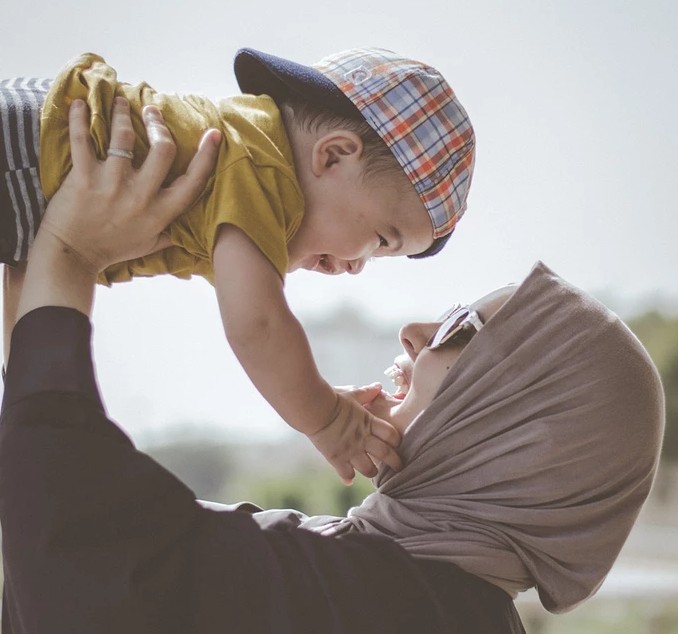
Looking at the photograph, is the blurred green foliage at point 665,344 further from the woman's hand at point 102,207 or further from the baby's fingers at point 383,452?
the woman's hand at point 102,207

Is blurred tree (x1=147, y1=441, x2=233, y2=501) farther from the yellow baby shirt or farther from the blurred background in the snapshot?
the yellow baby shirt

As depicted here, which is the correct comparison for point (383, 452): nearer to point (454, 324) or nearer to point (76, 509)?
point (454, 324)

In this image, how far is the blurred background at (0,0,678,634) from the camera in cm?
155

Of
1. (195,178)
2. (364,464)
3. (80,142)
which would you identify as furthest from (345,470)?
(80,142)

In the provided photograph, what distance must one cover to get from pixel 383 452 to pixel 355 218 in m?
0.31

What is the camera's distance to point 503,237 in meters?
1.73

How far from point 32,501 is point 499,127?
1284 millimetres

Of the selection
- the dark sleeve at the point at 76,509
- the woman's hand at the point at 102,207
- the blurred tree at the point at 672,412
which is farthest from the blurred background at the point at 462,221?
the dark sleeve at the point at 76,509

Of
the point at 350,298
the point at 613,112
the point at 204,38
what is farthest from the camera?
the point at 613,112

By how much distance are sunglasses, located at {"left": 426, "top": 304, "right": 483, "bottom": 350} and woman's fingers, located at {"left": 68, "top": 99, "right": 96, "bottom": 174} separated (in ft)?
1.54

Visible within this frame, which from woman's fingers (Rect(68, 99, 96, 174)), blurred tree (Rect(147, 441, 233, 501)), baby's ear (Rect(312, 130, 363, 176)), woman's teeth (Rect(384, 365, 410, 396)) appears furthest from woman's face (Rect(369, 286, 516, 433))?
blurred tree (Rect(147, 441, 233, 501))

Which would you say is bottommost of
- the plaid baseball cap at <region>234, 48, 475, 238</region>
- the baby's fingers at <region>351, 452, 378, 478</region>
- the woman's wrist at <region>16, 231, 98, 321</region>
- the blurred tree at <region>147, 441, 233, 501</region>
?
the blurred tree at <region>147, 441, 233, 501</region>

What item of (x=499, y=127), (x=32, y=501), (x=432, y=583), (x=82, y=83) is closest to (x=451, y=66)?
(x=499, y=127)

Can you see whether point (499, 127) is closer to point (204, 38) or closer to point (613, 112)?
point (613, 112)
